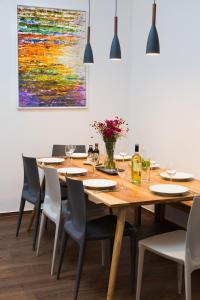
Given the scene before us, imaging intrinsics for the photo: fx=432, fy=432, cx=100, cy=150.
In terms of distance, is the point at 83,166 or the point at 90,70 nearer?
the point at 83,166

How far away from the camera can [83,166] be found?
4148mm

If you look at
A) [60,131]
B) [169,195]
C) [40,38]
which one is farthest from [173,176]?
[40,38]

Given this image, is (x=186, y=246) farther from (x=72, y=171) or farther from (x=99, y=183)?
(x=72, y=171)

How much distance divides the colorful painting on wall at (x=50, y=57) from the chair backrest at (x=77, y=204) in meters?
2.28

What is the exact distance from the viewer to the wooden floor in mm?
3180

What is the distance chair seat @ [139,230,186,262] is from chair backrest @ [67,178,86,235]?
0.44m

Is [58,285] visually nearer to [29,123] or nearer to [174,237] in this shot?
[174,237]

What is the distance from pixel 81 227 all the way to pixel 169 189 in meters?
0.69

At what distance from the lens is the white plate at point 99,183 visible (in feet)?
10.4

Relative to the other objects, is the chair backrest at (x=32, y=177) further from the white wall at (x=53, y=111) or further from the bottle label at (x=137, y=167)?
the bottle label at (x=137, y=167)

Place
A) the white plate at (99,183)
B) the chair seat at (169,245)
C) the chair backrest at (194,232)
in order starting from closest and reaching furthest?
the chair backrest at (194,232)
the chair seat at (169,245)
the white plate at (99,183)

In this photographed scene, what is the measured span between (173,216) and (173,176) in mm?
1403

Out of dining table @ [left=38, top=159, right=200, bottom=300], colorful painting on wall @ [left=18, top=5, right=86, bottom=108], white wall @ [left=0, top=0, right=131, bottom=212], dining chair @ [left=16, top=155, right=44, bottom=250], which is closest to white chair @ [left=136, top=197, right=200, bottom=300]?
dining table @ [left=38, top=159, right=200, bottom=300]

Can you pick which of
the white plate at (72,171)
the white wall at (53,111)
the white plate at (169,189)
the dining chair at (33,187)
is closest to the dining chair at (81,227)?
the white plate at (169,189)
